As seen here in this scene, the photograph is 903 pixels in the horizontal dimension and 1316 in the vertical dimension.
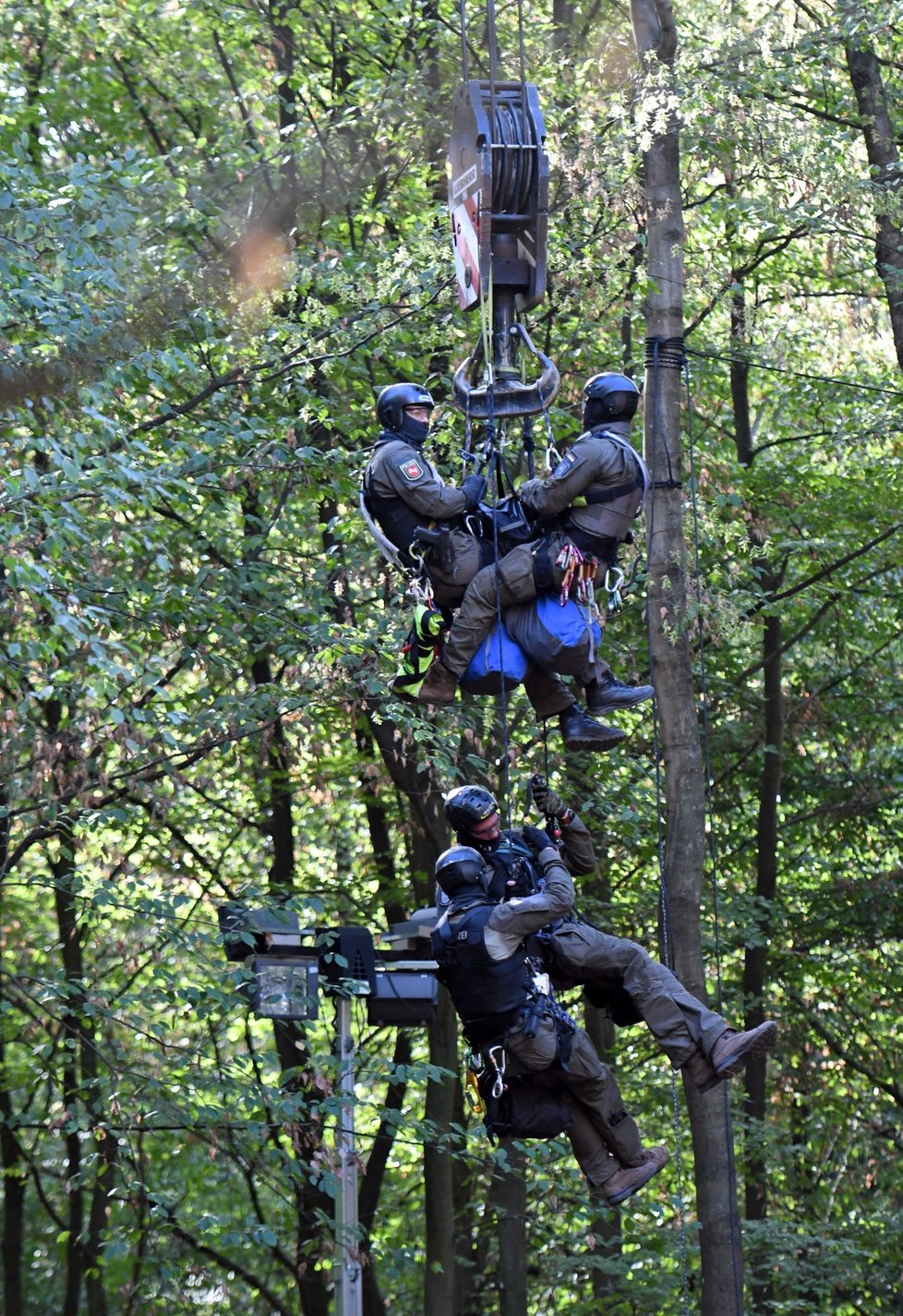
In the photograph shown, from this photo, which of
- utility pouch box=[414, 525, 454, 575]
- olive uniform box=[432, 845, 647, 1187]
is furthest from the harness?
olive uniform box=[432, 845, 647, 1187]

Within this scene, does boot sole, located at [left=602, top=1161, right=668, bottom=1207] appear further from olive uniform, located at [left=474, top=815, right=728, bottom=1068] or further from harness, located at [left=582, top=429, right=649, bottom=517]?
harness, located at [left=582, top=429, right=649, bottom=517]

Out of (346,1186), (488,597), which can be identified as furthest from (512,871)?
(346,1186)

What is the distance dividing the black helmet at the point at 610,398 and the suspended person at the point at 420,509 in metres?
0.56

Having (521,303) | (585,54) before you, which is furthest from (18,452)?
(585,54)

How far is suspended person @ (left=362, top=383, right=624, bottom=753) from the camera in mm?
7688

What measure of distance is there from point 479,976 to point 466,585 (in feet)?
5.30

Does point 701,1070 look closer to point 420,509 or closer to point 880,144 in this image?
point 420,509

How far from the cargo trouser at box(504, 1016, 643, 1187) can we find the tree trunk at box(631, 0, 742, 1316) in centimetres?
220

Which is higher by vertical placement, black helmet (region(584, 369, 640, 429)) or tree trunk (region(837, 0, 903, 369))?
tree trunk (region(837, 0, 903, 369))

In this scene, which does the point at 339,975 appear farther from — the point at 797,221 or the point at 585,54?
the point at 585,54

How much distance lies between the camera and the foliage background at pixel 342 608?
10.3 meters

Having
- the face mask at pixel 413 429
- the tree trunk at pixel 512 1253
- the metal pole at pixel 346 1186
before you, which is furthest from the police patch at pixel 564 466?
the tree trunk at pixel 512 1253

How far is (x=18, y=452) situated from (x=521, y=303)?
3.75m

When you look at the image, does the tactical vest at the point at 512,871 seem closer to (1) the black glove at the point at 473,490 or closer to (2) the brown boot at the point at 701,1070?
(2) the brown boot at the point at 701,1070
